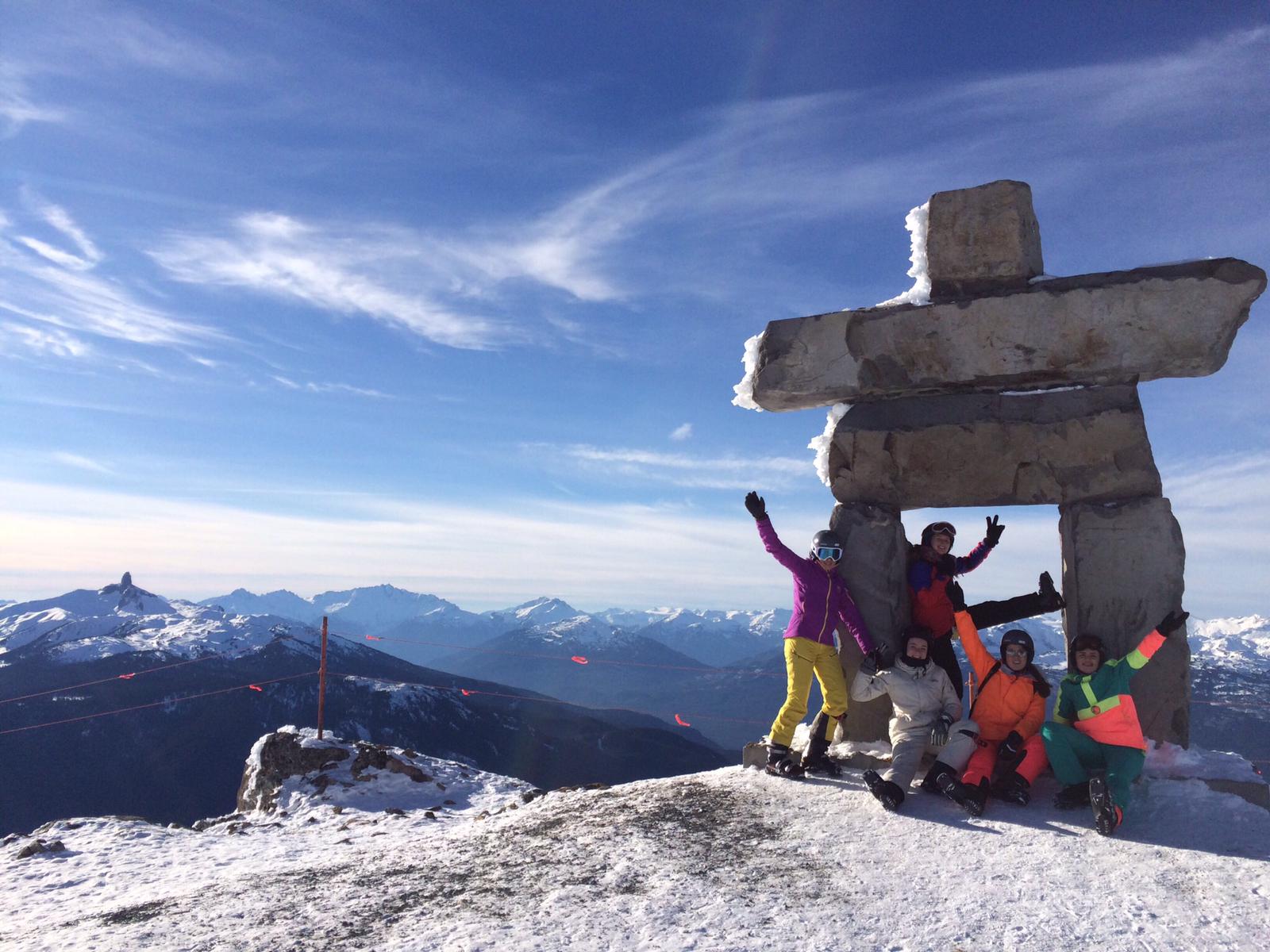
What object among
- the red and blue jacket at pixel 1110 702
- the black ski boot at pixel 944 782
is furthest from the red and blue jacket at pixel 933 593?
the black ski boot at pixel 944 782

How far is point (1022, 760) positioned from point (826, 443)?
3.00m

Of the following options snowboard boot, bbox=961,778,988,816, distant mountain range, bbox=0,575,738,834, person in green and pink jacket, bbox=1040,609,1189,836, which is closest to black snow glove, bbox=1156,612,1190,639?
person in green and pink jacket, bbox=1040,609,1189,836

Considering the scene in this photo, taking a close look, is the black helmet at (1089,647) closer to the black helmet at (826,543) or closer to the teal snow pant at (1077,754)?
the teal snow pant at (1077,754)

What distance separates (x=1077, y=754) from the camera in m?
5.82

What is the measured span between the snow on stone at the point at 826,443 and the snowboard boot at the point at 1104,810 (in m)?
3.13

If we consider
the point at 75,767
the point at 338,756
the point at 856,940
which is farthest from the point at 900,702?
the point at 75,767

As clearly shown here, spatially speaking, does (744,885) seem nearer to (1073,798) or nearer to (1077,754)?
(1073,798)

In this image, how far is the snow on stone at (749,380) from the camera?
7484 mm

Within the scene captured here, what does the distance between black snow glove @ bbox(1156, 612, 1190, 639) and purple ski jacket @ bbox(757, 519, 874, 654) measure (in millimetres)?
2082

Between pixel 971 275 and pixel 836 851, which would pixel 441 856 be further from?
pixel 971 275

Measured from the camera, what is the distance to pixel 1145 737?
20.1 feet

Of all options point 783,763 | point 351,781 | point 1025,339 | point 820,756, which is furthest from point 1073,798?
point 351,781

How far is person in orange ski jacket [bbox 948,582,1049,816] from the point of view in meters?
5.82

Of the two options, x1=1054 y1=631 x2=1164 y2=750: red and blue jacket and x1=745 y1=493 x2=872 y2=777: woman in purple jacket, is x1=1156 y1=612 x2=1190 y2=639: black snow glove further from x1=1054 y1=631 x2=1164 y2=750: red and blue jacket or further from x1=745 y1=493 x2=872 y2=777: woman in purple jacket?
x1=745 y1=493 x2=872 y2=777: woman in purple jacket
